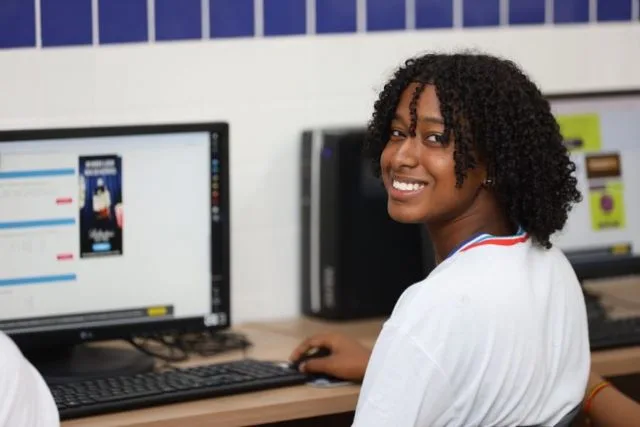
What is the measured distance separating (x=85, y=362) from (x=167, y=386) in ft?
0.87

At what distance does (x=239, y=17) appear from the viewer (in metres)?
2.93

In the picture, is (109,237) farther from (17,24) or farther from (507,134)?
(507,134)

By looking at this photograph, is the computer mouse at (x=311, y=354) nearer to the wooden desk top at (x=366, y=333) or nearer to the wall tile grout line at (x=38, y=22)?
the wooden desk top at (x=366, y=333)

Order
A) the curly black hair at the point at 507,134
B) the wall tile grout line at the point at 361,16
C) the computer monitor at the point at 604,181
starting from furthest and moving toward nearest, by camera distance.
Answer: the wall tile grout line at the point at 361,16
the computer monitor at the point at 604,181
the curly black hair at the point at 507,134

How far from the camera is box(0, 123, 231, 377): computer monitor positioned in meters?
2.46

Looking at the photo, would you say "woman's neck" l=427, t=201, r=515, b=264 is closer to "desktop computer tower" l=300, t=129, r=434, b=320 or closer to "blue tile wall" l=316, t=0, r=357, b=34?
"desktop computer tower" l=300, t=129, r=434, b=320

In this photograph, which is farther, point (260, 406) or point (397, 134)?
point (260, 406)

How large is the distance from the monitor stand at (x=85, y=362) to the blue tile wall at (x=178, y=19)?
658mm

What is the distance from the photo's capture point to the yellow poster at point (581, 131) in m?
2.93

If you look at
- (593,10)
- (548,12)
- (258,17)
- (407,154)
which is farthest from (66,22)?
(593,10)

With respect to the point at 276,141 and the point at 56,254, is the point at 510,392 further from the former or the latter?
the point at 276,141

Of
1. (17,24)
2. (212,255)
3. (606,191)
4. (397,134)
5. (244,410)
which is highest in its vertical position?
(17,24)

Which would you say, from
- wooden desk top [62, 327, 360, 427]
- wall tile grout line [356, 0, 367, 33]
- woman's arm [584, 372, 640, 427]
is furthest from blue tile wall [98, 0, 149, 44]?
woman's arm [584, 372, 640, 427]

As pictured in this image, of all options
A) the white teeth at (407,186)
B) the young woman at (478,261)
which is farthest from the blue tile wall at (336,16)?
the white teeth at (407,186)
